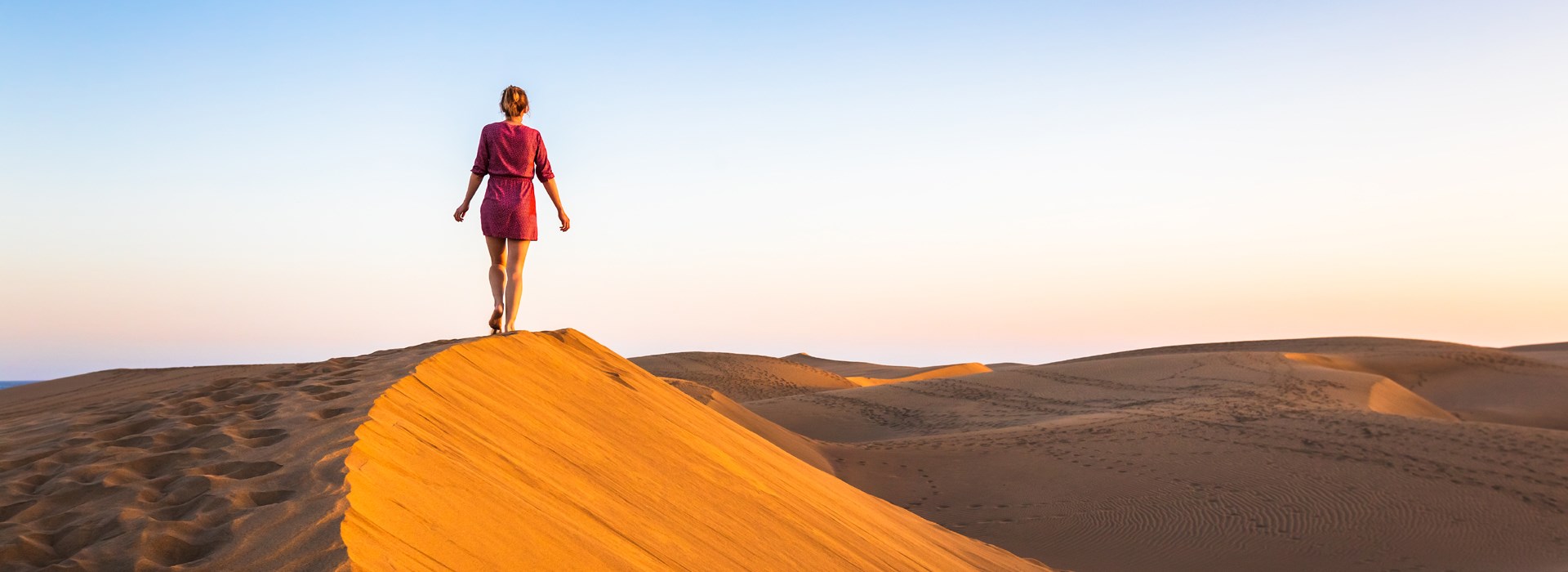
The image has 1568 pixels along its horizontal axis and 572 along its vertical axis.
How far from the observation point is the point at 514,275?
6234 millimetres

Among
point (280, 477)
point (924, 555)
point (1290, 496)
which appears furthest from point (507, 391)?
point (1290, 496)

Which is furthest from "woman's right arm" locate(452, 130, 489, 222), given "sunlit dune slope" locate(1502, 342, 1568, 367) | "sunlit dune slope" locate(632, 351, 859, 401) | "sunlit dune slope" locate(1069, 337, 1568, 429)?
"sunlit dune slope" locate(1502, 342, 1568, 367)

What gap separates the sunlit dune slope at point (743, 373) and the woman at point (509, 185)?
16153mm

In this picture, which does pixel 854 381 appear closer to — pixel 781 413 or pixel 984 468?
pixel 781 413

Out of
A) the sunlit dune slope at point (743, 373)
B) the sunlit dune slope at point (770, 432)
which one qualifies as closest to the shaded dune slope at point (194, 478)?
the sunlit dune slope at point (770, 432)

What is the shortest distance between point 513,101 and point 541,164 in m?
0.44

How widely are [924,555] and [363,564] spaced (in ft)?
11.7

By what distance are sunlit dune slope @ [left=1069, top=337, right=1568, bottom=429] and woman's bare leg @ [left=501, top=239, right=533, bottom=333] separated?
20.9m

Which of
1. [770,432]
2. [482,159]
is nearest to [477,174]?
[482,159]

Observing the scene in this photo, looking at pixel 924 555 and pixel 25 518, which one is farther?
pixel 924 555

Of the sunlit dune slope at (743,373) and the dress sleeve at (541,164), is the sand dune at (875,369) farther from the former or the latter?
the dress sleeve at (541,164)

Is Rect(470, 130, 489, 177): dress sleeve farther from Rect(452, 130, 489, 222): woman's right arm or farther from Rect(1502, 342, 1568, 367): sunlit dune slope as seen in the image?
Rect(1502, 342, 1568, 367): sunlit dune slope

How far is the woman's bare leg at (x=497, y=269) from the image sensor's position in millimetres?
6191

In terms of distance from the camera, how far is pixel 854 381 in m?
29.0
